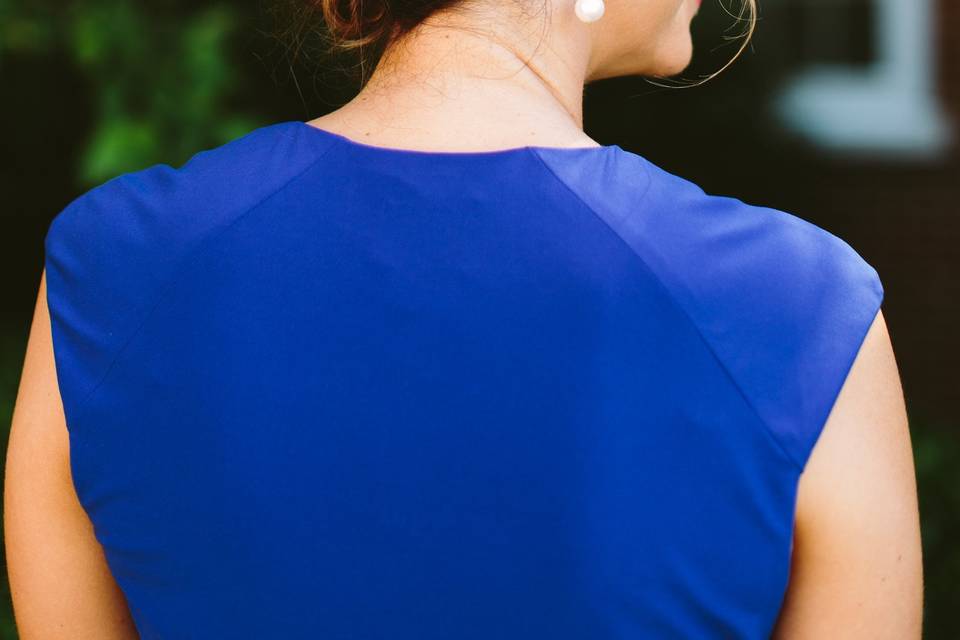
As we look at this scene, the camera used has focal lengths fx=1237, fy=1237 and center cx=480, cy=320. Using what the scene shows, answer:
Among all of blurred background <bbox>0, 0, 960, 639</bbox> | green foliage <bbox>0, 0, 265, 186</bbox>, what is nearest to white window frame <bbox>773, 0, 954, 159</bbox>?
blurred background <bbox>0, 0, 960, 639</bbox>

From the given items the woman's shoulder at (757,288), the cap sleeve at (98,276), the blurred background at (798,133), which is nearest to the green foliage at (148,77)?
the blurred background at (798,133)

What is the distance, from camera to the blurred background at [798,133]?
212 inches

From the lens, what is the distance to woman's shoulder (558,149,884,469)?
3.68ft

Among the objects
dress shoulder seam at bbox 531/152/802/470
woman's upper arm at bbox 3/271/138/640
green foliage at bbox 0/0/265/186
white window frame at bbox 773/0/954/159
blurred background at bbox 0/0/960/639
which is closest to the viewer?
dress shoulder seam at bbox 531/152/802/470

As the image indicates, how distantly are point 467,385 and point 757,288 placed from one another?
0.28m

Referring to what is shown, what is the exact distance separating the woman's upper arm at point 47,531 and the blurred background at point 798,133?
2.97 meters

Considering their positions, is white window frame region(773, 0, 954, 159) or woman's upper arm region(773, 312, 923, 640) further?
white window frame region(773, 0, 954, 159)

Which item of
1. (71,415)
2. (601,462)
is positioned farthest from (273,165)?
(601,462)

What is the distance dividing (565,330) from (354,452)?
0.23 m

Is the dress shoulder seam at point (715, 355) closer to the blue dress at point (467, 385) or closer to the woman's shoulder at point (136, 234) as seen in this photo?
the blue dress at point (467, 385)

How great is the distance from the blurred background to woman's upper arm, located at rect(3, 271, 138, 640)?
2.97 meters

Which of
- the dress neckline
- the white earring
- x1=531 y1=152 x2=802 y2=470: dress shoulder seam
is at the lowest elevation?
x1=531 y1=152 x2=802 y2=470: dress shoulder seam

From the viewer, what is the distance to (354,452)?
3.82ft

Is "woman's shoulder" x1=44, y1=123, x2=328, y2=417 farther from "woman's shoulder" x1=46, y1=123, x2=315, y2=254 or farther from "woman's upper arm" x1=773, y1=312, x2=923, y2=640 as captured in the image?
"woman's upper arm" x1=773, y1=312, x2=923, y2=640
